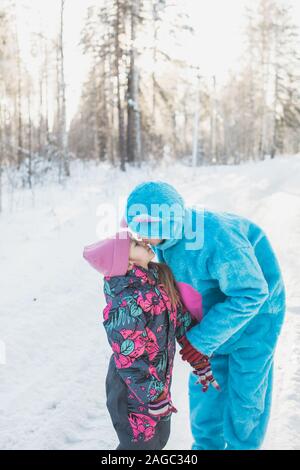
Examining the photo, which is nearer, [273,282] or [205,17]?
[273,282]

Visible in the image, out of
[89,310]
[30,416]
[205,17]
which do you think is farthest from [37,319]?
[205,17]

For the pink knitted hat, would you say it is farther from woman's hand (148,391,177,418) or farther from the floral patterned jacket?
woman's hand (148,391,177,418)

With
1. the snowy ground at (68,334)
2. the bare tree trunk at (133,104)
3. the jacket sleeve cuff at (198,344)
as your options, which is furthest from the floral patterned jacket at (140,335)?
the bare tree trunk at (133,104)

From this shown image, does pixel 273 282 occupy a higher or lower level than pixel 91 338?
higher

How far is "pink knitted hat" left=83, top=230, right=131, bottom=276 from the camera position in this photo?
6.65ft

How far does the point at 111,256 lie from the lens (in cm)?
203

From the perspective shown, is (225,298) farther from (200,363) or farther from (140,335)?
(140,335)

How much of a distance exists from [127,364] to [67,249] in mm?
4467

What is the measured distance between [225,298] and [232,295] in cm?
20

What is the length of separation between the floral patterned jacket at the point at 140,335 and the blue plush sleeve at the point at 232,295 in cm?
18

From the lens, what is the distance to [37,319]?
4.26 m

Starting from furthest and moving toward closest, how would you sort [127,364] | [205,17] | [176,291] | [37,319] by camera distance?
[205,17]
[37,319]
[176,291]
[127,364]

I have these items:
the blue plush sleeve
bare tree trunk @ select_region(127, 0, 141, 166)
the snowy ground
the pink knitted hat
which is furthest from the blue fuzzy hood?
bare tree trunk @ select_region(127, 0, 141, 166)
